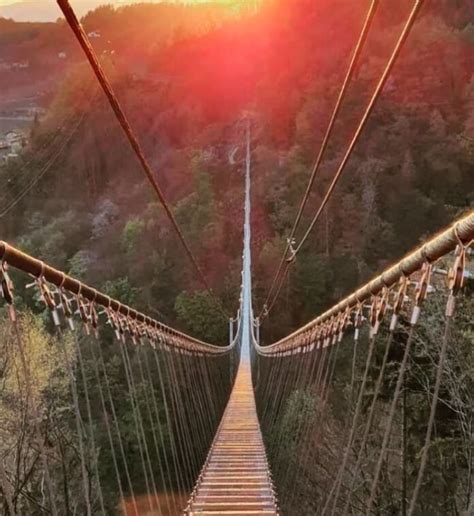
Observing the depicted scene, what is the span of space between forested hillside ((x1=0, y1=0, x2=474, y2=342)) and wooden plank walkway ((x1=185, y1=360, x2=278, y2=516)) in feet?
23.2

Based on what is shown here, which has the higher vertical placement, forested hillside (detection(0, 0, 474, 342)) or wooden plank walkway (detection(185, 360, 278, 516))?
forested hillside (detection(0, 0, 474, 342))

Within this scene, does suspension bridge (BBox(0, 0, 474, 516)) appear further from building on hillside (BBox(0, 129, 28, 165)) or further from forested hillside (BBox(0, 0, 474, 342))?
building on hillside (BBox(0, 129, 28, 165))

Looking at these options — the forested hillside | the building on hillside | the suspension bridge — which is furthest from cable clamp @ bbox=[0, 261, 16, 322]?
the building on hillside

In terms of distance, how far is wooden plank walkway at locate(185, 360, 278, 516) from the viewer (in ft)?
10.0

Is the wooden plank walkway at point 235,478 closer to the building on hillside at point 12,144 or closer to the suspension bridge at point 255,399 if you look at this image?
the suspension bridge at point 255,399

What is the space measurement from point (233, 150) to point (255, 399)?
2161cm

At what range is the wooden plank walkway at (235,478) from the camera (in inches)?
120

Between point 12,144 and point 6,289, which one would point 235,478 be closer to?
point 6,289

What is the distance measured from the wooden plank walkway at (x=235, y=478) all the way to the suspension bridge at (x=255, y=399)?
0.04ft

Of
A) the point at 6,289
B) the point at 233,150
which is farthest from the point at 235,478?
the point at 233,150

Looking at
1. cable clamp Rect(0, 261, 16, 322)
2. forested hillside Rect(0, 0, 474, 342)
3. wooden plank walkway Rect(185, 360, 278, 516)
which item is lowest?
wooden plank walkway Rect(185, 360, 278, 516)

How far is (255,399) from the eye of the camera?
7555mm

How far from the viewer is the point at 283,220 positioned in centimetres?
1844

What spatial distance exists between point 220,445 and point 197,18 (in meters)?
35.4
